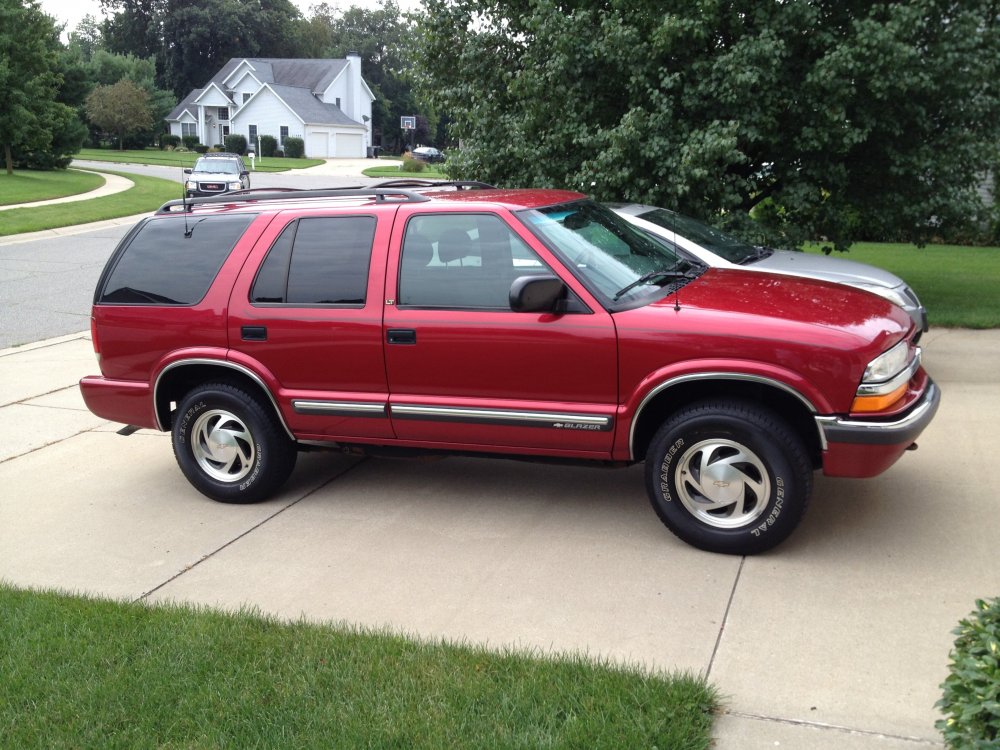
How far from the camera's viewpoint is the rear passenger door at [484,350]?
17.1 feet

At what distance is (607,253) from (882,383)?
1667 mm

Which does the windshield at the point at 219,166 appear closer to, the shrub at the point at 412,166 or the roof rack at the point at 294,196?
the shrub at the point at 412,166

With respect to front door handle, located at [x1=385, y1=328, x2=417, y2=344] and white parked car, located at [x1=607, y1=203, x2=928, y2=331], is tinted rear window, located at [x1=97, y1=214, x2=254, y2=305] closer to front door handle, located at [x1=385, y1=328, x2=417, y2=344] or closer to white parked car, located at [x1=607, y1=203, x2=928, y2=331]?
front door handle, located at [x1=385, y1=328, x2=417, y2=344]

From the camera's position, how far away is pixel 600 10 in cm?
1123

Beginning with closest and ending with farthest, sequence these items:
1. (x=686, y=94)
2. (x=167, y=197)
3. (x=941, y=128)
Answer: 1. (x=686, y=94)
2. (x=941, y=128)
3. (x=167, y=197)

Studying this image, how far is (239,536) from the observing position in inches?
225

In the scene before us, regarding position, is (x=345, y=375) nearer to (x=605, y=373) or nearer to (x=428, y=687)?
(x=605, y=373)

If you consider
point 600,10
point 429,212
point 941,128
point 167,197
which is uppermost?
point 600,10

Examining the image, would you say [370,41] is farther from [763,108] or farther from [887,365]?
[887,365]

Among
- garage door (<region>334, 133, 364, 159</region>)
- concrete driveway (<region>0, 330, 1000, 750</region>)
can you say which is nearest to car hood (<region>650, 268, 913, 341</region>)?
concrete driveway (<region>0, 330, 1000, 750</region>)

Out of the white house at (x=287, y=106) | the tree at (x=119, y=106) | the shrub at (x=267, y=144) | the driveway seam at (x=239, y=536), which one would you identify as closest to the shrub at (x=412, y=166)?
the shrub at (x=267, y=144)

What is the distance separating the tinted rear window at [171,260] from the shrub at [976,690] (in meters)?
4.66

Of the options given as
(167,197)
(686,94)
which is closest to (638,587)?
(686,94)

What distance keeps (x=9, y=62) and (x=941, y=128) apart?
3544 centimetres
